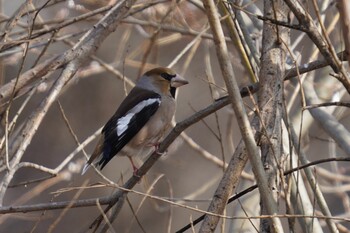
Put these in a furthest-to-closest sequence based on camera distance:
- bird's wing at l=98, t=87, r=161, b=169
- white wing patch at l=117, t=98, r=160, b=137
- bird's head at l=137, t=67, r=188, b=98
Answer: bird's head at l=137, t=67, r=188, b=98 → white wing patch at l=117, t=98, r=160, b=137 → bird's wing at l=98, t=87, r=161, b=169

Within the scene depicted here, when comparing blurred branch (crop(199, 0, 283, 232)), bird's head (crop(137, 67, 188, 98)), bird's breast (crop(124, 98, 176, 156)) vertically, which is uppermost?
bird's head (crop(137, 67, 188, 98))

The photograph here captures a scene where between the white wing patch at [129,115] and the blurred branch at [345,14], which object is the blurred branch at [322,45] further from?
the white wing patch at [129,115]

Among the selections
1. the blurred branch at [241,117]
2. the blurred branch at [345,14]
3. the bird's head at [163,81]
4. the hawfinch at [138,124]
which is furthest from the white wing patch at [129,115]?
the blurred branch at [345,14]

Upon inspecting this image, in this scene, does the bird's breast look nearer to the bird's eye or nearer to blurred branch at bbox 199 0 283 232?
the bird's eye

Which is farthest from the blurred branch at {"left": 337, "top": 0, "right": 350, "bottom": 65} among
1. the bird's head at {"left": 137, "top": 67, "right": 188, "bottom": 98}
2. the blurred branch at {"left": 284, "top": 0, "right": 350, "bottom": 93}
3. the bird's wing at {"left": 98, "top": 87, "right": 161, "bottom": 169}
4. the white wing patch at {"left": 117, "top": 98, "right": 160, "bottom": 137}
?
the bird's head at {"left": 137, "top": 67, "right": 188, "bottom": 98}

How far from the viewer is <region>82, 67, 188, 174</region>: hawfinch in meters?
4.65

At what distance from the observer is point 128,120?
16.0 feet

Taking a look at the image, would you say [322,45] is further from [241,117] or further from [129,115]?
[129,115]

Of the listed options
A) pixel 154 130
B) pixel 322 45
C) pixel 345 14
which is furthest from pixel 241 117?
pixel 154 130

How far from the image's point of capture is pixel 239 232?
3836 millimetres

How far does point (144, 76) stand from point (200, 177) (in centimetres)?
443

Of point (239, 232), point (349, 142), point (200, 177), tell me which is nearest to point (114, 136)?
point (239, 232)

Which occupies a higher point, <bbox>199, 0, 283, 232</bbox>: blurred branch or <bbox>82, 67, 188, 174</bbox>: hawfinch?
<bbox>82, 67, 188, 174</bbox>: hawfinch

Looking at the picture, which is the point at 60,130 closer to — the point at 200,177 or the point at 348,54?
the point at 200,177
